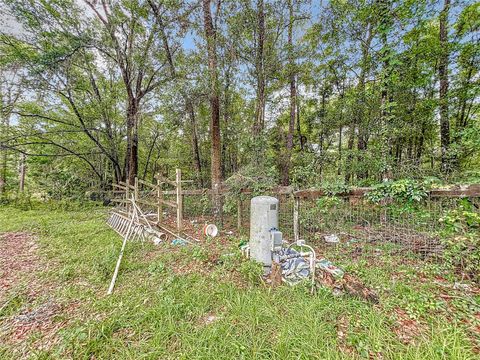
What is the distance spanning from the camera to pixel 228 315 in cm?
231

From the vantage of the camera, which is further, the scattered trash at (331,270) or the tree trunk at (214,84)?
the tree trunk at (214,84)

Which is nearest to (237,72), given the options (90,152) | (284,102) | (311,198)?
(284,102)

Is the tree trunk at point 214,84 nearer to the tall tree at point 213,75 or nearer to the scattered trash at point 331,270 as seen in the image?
the tall tree at point 213,75

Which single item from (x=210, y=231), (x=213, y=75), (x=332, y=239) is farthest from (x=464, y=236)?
(x=213, y=75)


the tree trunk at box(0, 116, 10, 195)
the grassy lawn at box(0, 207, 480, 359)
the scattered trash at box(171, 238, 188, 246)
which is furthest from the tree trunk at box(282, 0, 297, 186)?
the tree trunk at box(0, 116, 10, 195)

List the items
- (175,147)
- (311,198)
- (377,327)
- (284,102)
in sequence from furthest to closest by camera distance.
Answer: (175,147) < (284,102) < (311,198) < (377,327)

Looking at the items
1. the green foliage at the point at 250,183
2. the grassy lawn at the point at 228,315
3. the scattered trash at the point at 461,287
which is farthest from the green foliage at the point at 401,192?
the green foliage at the point at 250,183

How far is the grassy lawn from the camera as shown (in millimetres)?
1873

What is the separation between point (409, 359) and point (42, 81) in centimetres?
1233

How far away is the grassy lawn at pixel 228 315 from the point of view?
187 cm

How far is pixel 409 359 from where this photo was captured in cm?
170

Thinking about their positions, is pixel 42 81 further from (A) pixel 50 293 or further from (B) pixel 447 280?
(B) pixel 447 280

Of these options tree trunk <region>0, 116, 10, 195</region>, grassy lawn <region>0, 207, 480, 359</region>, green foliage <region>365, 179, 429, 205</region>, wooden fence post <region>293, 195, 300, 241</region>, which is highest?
tree trunk <region>0, 116, 10, 195</region>

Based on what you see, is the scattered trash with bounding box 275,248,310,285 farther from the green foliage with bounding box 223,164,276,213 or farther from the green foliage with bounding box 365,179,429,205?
the green foliage with bounding box 223,164,276,213
